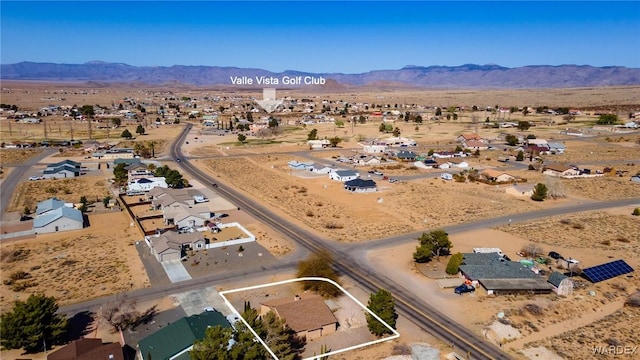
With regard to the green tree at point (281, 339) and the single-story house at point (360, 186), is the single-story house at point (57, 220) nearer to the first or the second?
the green tree at point (281, 339)

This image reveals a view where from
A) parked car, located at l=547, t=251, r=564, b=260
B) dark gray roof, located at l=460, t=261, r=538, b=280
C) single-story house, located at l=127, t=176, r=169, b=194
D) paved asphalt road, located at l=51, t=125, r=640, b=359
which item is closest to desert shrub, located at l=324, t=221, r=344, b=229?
paved asphalt road, located at l=51, t=125, r=640, b=359

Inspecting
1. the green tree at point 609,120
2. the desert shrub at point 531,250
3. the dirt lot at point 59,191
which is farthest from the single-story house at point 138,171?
the green tree at point 609,120

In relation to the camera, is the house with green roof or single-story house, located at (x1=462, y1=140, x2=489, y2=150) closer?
the house with green roof

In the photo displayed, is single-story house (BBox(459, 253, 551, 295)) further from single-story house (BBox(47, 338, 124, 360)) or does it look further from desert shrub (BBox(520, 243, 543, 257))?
single-story house (BBox(47, 338, 124, 360))

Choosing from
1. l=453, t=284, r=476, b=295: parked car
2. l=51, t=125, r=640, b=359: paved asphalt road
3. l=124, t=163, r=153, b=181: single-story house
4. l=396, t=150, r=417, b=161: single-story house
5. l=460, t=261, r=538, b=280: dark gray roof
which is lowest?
l=51, t=125, r=640, b=359: paved asphalt road

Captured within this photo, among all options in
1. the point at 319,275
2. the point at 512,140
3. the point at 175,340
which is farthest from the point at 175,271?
the point at 512,140

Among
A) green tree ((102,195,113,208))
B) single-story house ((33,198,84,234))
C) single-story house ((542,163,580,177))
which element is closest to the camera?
single-story house ((33,198,84,234))
